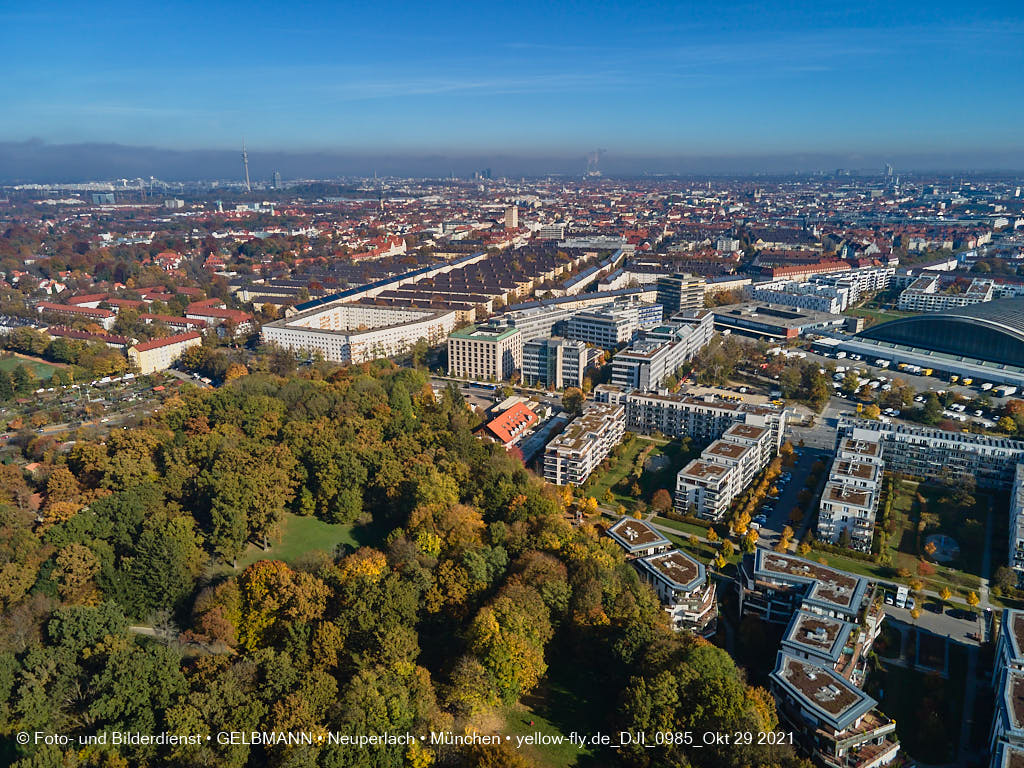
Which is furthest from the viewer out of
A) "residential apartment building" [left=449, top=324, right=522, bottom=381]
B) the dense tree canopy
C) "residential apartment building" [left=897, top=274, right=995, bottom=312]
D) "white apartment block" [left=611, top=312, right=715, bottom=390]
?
"residential apartment building" [left=897, top=274, right=995, bottom=312]

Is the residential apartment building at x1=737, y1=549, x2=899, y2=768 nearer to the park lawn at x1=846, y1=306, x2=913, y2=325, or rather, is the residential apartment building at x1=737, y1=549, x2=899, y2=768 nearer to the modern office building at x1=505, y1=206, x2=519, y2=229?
the park lawn at x1=846, y1=306, x2=913, y2=325

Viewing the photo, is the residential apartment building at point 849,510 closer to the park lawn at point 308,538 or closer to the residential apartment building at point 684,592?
the residential apartment building at point 684,592

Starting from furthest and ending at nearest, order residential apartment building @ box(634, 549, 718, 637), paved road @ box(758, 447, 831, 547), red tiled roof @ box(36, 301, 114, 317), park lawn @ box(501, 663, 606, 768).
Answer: red tiled roof @ box(36, 301, 114, 317), paved road @ box(758, 447, 831, 547), residential apartment building @ box(634, 549, 718, 637), park lawn @ box(501, 663, 606, 768)

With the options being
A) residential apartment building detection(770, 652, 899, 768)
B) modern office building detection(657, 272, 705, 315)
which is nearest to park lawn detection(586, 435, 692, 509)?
residential apartment building detection(770, 652, 899, 768)

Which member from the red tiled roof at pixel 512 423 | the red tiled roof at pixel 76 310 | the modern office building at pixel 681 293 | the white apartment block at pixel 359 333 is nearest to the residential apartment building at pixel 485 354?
the white apartment block at pixel 359 333

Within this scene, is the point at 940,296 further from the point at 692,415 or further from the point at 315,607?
the point at 315,607

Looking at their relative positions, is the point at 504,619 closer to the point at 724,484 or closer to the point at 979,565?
the point at 724,484

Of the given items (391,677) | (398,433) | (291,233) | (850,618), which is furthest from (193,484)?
(291,233)
